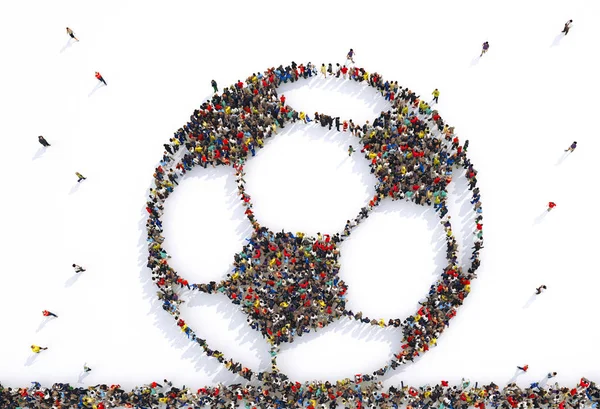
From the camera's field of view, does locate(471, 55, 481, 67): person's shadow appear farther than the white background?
Yes

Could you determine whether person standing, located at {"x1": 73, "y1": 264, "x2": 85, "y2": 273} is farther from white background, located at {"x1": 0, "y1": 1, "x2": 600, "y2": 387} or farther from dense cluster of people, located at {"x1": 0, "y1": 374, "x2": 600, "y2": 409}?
dense cluster of people, located at {"x1": 0, "y1": 374, "x2": 600, "y2": 409}

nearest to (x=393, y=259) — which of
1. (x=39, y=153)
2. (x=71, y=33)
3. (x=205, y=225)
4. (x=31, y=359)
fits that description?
(x=205, y=225)

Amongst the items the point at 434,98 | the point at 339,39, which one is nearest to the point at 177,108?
the point at 339,39

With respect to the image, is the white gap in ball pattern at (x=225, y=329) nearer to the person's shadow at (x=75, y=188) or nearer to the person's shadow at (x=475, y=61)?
the person's shadow at (x=75, y=188)

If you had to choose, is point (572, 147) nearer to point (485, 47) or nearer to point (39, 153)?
point (485, 47)

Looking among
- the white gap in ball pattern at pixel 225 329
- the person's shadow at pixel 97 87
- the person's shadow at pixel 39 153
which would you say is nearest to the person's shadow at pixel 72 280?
the white gap in ball pattern at pixel 225 329

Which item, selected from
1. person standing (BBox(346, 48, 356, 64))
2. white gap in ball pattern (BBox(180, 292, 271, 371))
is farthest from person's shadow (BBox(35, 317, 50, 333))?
person standing (BBox(346, 48, 356, 64))

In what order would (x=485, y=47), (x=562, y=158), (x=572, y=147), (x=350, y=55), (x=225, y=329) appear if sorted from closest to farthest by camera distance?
(x=572, y=147)
(x=225, y=329)
(x=562, y=158)
(x=485, y=47)
(x=350, y=55)
